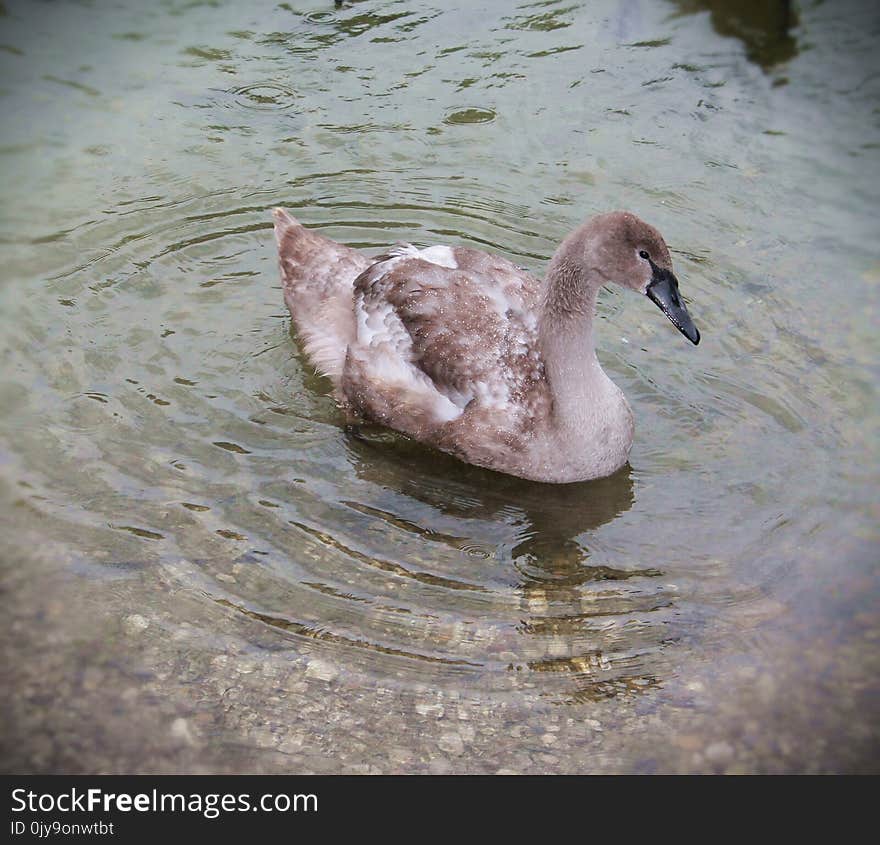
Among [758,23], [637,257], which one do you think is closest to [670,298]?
[637,257]

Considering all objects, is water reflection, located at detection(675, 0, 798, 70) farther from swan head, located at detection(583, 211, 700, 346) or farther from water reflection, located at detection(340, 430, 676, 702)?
water reflection, located at detection(340, 430, 676, 702)

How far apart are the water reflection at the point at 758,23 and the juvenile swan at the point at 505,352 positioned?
484 centimetres

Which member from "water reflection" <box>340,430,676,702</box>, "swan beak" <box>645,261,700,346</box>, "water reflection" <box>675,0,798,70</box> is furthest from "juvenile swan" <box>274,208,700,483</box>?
"water reflection" <box>675,0,798,70</box>

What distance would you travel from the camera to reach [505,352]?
6.71 meters

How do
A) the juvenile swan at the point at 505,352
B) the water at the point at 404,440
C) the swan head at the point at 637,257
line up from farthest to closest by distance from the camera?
1. the juvenile swan at the point at 505,352
2. the swan head at the point at 637,257
3. the water at the point at 404,440

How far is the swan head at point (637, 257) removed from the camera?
6203mm

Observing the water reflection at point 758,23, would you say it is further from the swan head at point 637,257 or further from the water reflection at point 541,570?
the water reflection at point 541,570

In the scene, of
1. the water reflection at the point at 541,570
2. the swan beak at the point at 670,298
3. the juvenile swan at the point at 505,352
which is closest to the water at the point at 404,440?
the water reflection at the point at 541,570

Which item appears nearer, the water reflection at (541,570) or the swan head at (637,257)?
the water reflection at (541,570)

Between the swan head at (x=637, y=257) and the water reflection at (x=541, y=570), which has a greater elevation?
the swan head at (x=637, y=257)

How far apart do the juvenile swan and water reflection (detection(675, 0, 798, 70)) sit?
4.84 metres

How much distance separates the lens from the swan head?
620cm

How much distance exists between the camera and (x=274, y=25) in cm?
1061
